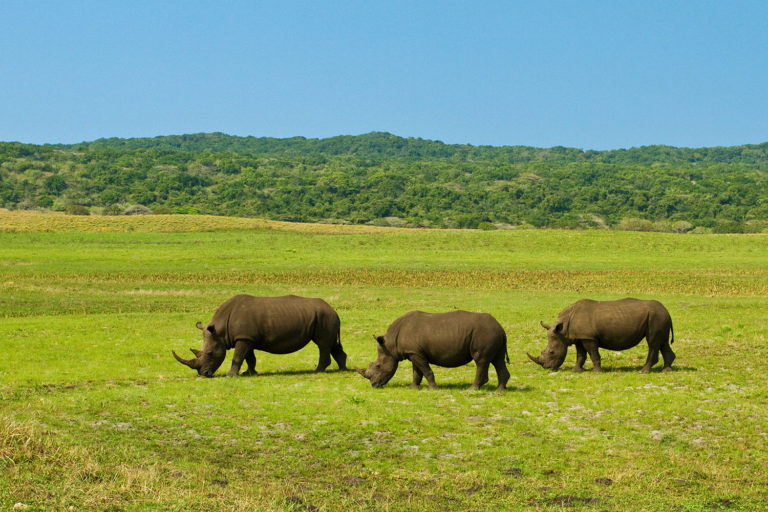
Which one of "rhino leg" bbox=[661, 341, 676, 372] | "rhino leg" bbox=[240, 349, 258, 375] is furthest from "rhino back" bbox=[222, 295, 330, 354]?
"rhino leg" bbox=[661, 341, 676, 372]

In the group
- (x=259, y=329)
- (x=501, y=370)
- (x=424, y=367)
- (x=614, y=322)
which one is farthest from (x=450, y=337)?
(x=259, y=329)

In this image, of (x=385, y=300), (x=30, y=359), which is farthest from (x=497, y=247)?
(x=30, y=359)

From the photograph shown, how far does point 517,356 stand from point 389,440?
10975mm

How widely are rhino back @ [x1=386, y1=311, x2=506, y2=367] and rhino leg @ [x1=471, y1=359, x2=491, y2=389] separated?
0.23 metres

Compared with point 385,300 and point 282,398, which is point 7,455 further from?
point 385,300

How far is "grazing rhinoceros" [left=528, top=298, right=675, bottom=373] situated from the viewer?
2133cm

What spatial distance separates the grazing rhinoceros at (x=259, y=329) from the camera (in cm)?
2138

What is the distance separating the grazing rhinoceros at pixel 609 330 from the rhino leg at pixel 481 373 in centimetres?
289

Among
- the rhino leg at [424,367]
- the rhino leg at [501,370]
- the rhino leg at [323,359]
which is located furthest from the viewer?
the rhino leg at [323,359]

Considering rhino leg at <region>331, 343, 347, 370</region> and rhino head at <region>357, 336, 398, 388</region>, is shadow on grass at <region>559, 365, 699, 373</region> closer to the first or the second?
rhino head at <region>357, 336, 398, 388</region>

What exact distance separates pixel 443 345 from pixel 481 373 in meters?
1.12

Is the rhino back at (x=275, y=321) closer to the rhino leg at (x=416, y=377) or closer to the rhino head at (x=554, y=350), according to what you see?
the rhino leg at (x=416, y=377)

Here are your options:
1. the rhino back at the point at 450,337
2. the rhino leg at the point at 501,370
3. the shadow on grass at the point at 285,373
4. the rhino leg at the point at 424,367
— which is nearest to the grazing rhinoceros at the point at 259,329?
the shadow on grass at the point at 285,373

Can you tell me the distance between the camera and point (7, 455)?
12383mm
